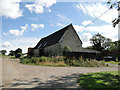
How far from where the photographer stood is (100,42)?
5866 centimetres

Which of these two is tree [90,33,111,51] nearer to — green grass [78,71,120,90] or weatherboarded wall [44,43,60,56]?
weatherboarded wall [44,43,60,56]

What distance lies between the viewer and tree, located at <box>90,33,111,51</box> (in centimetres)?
5723

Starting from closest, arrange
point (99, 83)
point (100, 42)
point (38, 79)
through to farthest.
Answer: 1. point (99, 83)
2. point (38, 79)
3. point (100, 42)

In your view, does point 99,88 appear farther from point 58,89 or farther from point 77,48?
point 77,48

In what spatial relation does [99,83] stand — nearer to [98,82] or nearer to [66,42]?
[98,82]

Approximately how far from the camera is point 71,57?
1716 centimetres

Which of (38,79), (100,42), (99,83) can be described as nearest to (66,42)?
(38,79)

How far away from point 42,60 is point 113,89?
12.0 meters

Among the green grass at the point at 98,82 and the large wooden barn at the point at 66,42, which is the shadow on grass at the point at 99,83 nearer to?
the green grass at the point at 98,82

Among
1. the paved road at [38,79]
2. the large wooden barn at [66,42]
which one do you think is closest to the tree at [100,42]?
the large wooden barn at [66,42]

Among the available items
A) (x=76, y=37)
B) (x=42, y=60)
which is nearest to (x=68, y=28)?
(x=76, y=37)

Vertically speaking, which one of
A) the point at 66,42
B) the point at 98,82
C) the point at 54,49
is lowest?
the point at 98,82

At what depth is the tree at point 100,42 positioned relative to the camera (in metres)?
57.2

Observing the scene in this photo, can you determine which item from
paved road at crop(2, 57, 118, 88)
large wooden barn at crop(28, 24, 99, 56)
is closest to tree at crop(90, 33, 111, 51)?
large wooden barn at crop(28, 24, 99, 56)
